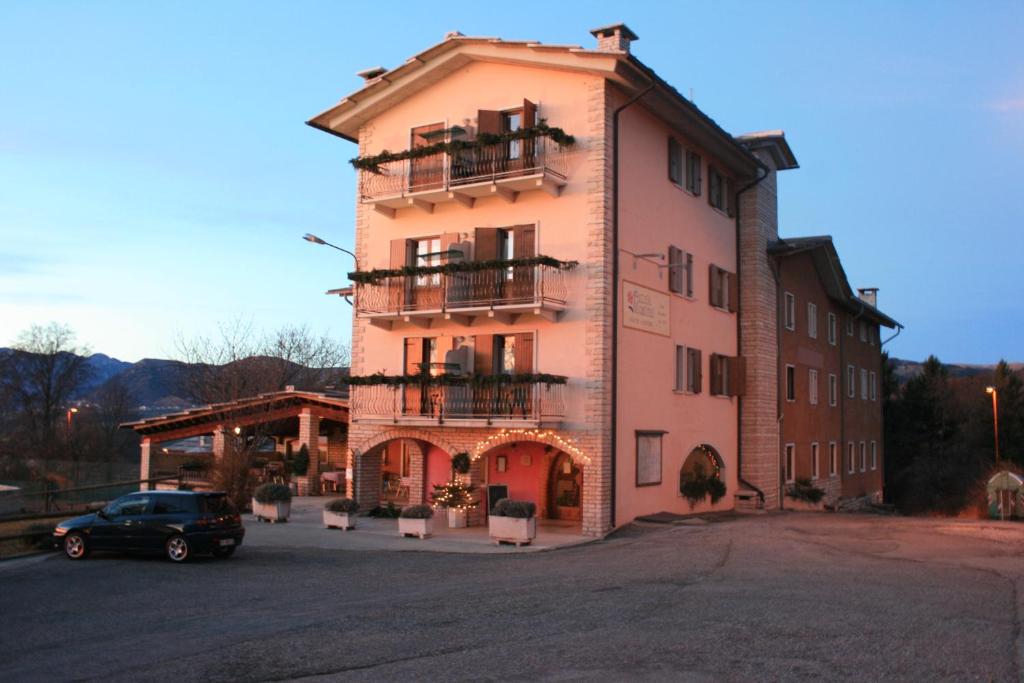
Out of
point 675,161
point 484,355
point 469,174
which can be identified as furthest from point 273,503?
point 675,161

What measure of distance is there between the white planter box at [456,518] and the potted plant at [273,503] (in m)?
4.47

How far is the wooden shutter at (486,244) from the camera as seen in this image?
73.8 ft

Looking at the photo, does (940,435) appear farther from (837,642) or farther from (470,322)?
(837,642)

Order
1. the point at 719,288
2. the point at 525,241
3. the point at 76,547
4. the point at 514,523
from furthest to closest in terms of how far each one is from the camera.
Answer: the point at 719,288 → the point at 525,241 → the point at 514,523 → the point at 76,547

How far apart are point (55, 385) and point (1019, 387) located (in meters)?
61.9

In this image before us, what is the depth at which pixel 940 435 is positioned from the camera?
52938mm

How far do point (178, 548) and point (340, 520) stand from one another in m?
5.58

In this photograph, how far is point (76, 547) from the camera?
56.6 feet

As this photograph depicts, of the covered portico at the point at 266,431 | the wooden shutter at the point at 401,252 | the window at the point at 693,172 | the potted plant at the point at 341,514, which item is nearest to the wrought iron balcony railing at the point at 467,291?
the wooden shutter at the point at 401,252

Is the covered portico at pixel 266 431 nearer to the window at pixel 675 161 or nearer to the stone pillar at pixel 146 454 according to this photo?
the stone pillar at pixel 146 454

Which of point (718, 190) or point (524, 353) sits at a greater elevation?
point (718, 190)

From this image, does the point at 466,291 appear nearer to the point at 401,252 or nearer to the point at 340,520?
the point at 401,252

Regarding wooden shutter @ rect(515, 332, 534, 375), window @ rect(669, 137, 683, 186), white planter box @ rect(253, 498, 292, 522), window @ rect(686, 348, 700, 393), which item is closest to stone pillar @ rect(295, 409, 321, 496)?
white planter box @ rect(253, 498, 292, 522)

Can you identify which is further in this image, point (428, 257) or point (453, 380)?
point (428, 257)
